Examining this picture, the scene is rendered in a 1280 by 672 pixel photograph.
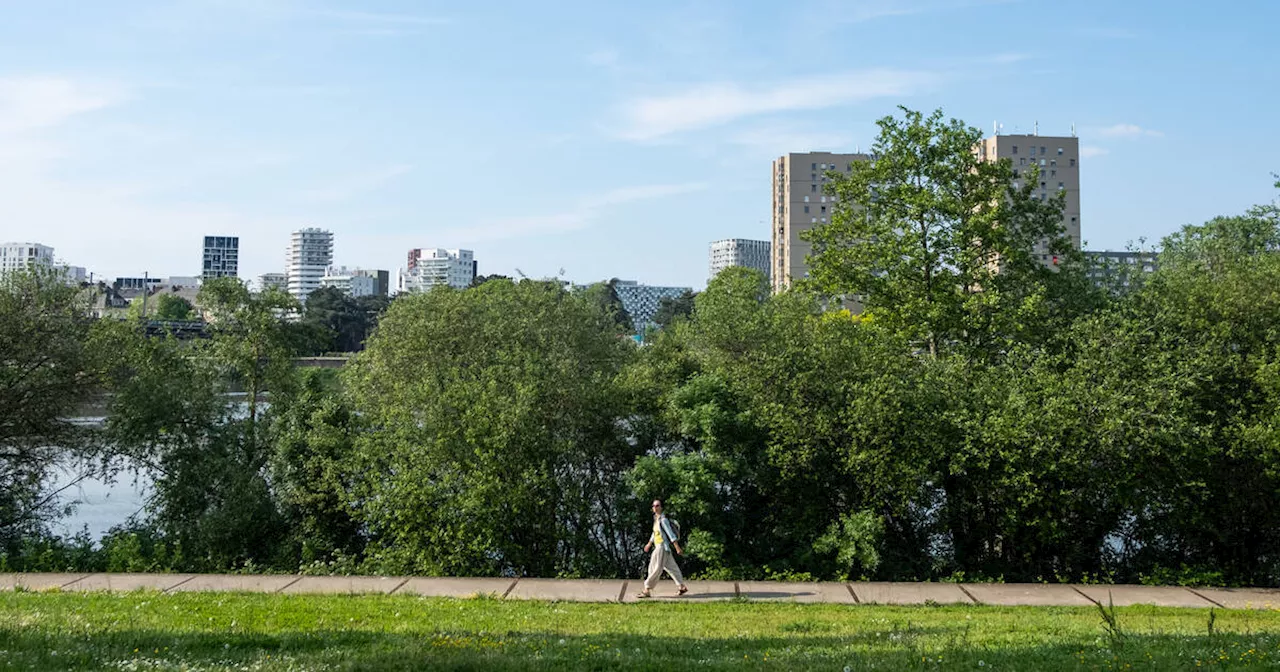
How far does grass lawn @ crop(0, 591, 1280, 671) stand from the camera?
7.84 meters

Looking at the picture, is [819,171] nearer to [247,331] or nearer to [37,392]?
[247,331]

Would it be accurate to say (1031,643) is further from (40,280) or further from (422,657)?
(40,280)

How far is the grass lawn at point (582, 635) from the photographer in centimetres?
784

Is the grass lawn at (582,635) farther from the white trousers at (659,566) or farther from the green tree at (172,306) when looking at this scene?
the green tree at (172,306)

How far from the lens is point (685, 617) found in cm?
1154

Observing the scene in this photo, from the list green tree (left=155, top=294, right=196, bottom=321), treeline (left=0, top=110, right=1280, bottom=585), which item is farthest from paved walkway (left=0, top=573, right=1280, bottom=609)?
green tree (left=155, top=294, right=196, bottom=321)

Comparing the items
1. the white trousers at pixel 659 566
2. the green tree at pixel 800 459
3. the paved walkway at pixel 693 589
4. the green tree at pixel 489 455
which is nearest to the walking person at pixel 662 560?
the white trousers at pixel 659 566

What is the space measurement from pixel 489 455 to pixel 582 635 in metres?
7.68

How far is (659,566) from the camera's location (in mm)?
13688

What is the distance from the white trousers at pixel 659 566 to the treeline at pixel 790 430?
8.07 ft

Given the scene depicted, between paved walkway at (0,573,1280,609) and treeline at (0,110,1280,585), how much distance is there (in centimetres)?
181

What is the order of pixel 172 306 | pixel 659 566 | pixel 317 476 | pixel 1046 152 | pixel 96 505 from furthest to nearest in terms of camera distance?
1. pixel 1046 152
2. pixel 172 306
3. pixel 96 505
4. pixel 317 476
5. pixel 659 566

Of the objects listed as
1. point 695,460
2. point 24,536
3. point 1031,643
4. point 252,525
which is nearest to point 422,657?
point 1031,643

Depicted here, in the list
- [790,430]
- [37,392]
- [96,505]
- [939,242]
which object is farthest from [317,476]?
[939,242]
